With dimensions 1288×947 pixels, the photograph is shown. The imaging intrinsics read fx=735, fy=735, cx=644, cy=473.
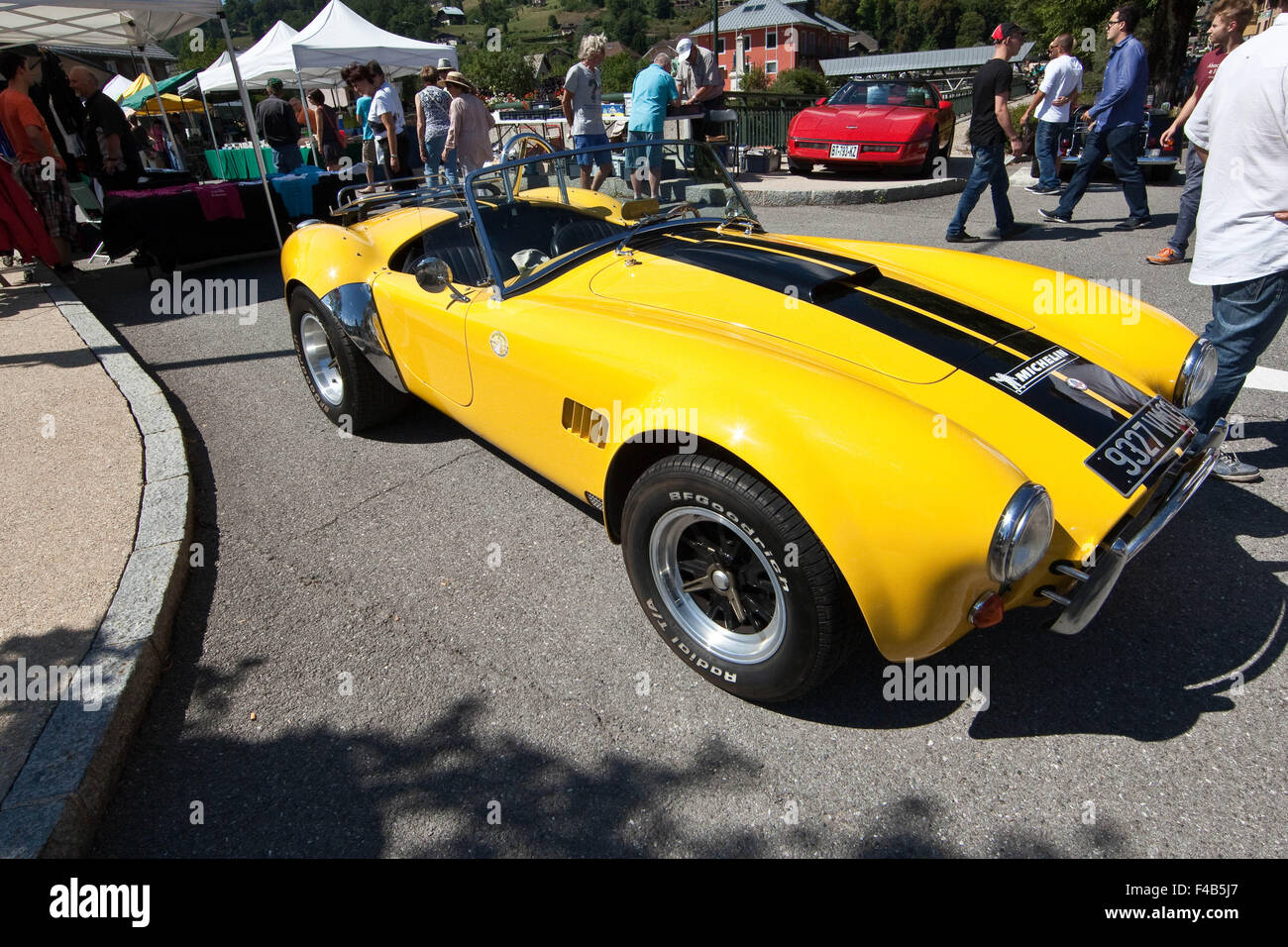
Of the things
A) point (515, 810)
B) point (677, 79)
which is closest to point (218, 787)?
point (515, 810)

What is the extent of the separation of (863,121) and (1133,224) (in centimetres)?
415

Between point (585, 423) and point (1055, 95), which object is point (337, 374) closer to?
point (585, 423)

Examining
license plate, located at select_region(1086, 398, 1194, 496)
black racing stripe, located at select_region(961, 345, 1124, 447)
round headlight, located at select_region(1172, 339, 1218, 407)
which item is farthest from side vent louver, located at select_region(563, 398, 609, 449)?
round headlight, located at select_region(1172, 339, 1218, 407)

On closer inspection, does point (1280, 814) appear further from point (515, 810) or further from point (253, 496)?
point (253, 496)

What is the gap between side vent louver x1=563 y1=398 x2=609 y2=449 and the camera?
2336 mm

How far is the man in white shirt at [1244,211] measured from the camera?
2.59 metres

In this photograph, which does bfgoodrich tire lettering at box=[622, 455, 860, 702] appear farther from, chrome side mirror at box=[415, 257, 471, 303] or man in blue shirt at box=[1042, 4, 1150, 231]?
man in blue shirt at box=[1042, 4, 1150, 231]

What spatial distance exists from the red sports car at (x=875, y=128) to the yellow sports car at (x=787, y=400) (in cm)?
763

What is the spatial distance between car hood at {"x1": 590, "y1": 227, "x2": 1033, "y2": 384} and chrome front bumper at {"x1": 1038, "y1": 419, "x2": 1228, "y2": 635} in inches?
26.1

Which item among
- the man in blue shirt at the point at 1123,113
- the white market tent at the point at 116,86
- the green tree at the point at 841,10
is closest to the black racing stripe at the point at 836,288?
the man in blue shirt at the point at 1123,113

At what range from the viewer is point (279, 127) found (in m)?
10.2

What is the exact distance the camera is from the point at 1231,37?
514 cm

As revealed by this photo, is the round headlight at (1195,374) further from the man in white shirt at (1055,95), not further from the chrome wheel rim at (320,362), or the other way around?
the man in white shirt at (1055,95)

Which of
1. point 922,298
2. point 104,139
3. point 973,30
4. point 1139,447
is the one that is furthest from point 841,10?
point 1139,447
